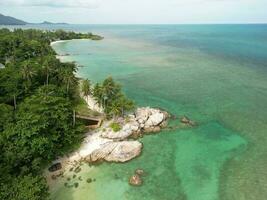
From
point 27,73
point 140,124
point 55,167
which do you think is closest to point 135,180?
point 55,167

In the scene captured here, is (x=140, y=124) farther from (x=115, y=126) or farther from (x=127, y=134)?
(x=115, y=126)

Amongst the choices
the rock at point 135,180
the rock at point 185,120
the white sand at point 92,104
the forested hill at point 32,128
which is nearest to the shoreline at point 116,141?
the white sand at point 92,104

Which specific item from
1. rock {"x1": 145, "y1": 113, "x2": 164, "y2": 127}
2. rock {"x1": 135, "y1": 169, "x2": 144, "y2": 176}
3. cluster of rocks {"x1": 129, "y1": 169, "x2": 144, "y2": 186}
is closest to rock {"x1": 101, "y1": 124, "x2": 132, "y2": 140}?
rock {"x1": 145, "y1": 113, "x2": 164, "y2": 127}

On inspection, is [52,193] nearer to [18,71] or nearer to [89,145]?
[89,145]

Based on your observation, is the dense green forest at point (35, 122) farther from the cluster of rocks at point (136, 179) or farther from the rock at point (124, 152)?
the cluster of rocks at point (136, 179)

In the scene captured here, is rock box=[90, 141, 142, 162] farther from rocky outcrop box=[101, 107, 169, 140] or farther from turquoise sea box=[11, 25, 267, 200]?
rocky outcrop box=[101, 107, 169, 140]

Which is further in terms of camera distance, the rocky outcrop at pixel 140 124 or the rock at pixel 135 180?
the rocky outcrop at pixel 140 124
